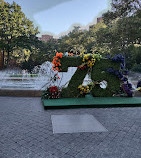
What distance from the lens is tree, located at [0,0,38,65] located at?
25.2 metres

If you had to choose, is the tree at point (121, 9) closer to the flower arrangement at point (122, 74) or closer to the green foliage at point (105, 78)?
the flower arrangement at point (122, 74)

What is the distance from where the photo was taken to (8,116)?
5676mm

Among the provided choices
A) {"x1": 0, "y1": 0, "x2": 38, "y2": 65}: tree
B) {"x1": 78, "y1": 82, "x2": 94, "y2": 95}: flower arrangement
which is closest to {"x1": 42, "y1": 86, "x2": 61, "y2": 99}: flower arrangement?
{"x1": 78, "y1": 82, "x2": 94, "y2": 95}: flower arrangement

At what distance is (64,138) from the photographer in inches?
160

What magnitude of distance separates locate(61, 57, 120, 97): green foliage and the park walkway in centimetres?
234

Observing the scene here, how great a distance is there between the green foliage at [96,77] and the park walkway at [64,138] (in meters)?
2.34

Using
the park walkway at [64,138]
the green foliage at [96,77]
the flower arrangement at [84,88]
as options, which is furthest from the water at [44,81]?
the park walkway at [64,138]

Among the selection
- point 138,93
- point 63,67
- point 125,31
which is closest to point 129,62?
point 125,31

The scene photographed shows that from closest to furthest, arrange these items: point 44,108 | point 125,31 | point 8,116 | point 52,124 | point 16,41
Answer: point 52,124
point 8,116
point 44,108
point 125,31
point 16,41

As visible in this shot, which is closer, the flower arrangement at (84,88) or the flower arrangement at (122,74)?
the flower arrangement at (84,88)

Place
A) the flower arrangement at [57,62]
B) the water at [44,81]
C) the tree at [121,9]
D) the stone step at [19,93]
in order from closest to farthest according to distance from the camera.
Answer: the flower arrangement at [57,62]
the stone step at [19,93]
the water at [44,81]
the tree at [121,9]

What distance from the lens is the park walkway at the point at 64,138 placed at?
3.38 meters

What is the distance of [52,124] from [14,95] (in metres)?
4.74

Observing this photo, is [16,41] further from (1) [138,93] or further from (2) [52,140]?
(2) [52,140]
